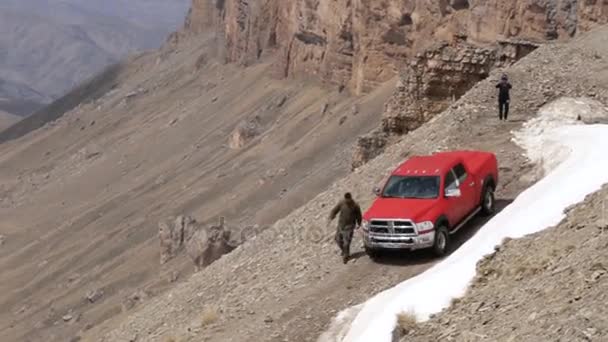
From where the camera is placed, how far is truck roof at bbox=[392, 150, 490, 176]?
16734mm

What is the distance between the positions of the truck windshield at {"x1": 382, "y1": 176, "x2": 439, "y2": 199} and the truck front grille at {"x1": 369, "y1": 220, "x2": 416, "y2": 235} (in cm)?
79

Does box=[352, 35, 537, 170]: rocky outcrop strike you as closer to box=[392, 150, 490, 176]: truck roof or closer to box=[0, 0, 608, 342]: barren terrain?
box=[0, 0, 608, 342]: barren terrain

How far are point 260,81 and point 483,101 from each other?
59375 mm

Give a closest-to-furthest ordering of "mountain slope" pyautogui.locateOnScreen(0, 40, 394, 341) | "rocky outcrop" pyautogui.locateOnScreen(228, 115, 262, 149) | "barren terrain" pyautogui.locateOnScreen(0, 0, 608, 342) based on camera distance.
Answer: "barren terrain" pyautogui.locateOnScreen(0, 0, 608, 342) → "mountain slope" pyautogui.locateOnScreen(0, 40, 394, 341) → "rocky outcrop" pyautogui.locateOnScreen(228, 115, 262, 149)

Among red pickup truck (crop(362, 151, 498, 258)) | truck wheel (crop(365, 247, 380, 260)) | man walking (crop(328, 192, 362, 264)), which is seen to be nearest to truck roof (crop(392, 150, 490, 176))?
red pickup truck (crop(362, 151, 498, 258))

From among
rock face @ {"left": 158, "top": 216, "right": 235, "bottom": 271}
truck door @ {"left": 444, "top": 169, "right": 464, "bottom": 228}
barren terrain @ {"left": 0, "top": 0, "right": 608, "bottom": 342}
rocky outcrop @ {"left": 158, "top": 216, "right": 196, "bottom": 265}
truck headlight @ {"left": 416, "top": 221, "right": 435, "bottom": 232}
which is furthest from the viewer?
rocky outcrop @ {"left": 158, "top": 216, "right": 196, "bottom": 265}

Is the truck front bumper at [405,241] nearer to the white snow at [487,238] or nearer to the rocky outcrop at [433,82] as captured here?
the white snow at [487,238]

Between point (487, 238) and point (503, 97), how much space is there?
7784mm

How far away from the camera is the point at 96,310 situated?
44250mm

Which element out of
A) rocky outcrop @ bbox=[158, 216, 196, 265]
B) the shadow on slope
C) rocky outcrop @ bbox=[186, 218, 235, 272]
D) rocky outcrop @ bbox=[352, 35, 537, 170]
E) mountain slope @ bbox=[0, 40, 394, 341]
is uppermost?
rocky outcrop @ bbox=[352, 35, 537, 170]

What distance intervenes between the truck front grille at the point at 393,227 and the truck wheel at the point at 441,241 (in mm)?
474

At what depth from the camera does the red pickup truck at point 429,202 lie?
623 inches

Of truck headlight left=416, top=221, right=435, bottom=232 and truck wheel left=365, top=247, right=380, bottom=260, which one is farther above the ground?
truck headlight left=416, top=221, right=435, bottom=232

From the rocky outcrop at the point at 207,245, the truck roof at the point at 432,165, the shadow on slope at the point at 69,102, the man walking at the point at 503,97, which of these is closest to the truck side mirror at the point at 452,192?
the truck roof at the point at 432,165
